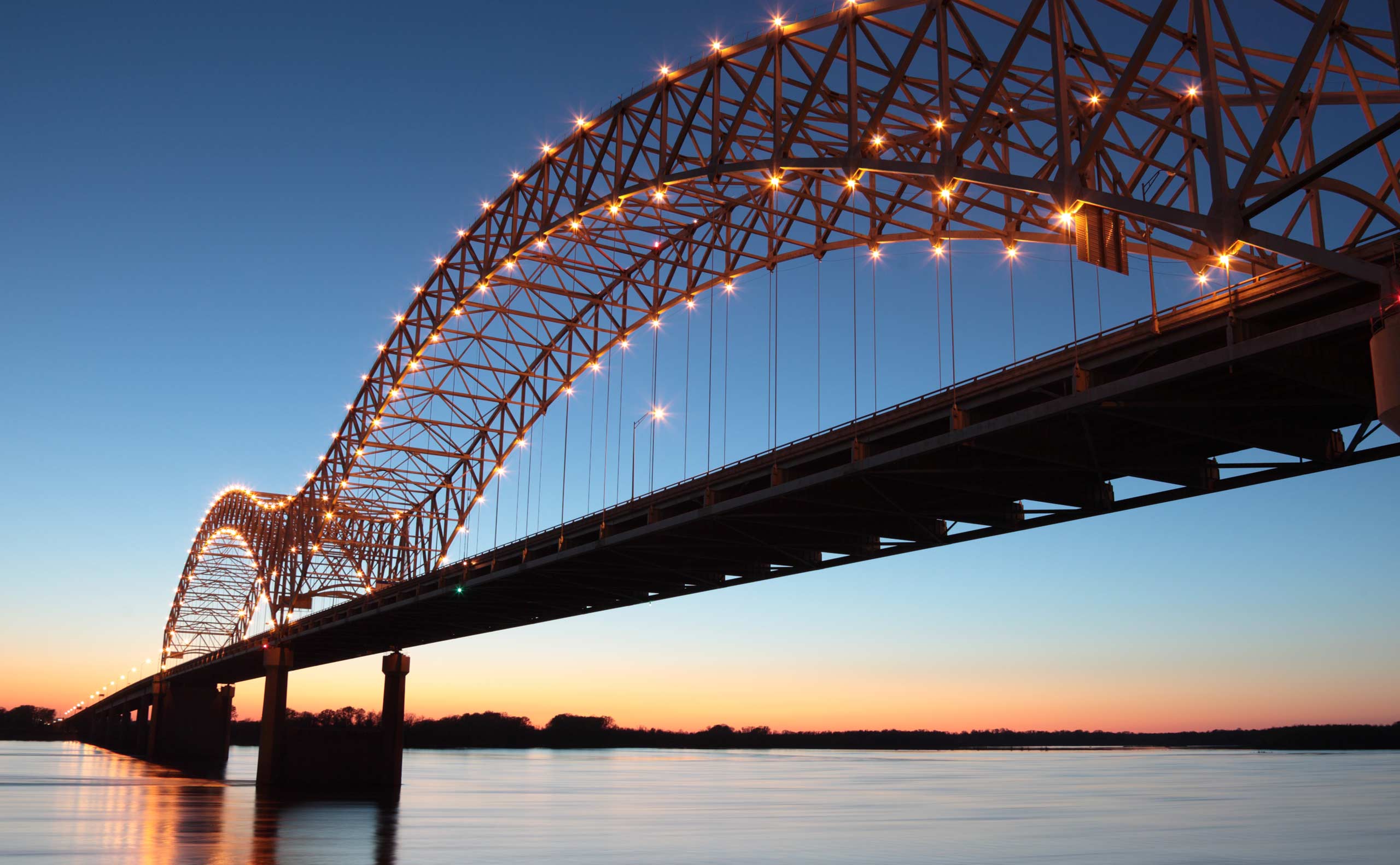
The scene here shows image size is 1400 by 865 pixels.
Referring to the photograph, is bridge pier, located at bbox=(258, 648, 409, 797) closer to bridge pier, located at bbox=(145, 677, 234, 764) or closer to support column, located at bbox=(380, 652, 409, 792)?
support column, located at bbox=(380, 652, 409, 792)

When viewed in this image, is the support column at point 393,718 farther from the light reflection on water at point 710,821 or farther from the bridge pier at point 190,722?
the bridge pier at point 190,722

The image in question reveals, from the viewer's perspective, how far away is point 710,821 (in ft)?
156

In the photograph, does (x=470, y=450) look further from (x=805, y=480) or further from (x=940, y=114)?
(x=940, y=114)

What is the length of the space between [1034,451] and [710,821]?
23.7 meters

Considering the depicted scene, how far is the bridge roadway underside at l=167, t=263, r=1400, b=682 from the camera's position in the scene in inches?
944

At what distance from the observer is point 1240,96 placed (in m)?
33.2

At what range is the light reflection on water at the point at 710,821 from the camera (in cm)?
3378

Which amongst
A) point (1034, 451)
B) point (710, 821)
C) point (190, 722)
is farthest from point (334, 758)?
point (190, 722)

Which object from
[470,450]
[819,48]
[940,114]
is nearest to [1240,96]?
[940,114]

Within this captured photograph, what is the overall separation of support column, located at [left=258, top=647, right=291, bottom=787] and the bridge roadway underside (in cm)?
2252

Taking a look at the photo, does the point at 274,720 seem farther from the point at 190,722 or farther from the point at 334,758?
the point at 190,722

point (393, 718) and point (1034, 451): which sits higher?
point (1034, 451)

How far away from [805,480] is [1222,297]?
13.7 m

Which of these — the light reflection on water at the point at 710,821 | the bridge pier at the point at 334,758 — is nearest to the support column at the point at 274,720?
the bridge pier at the point at 334,758
